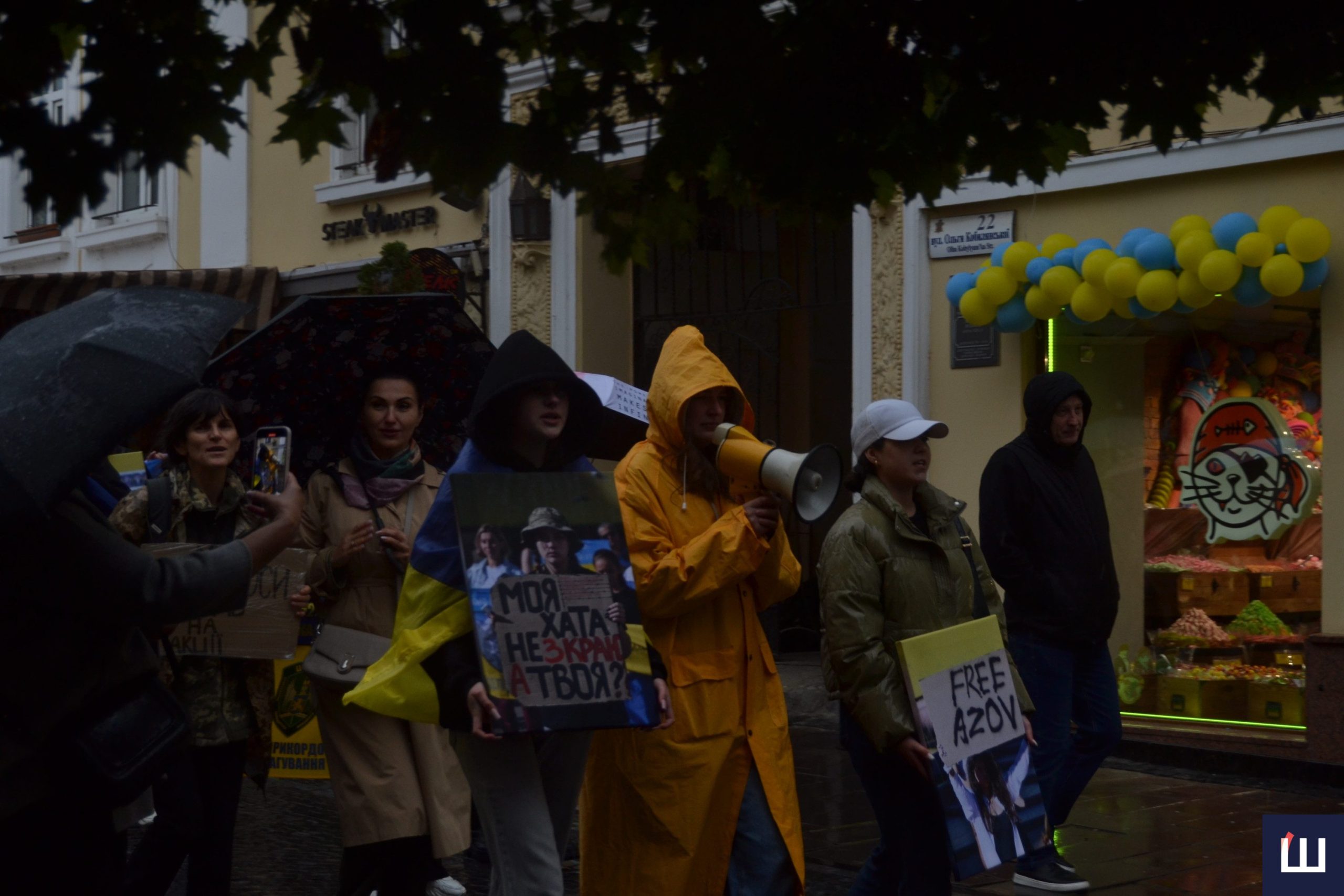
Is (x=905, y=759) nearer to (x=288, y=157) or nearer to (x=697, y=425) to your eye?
(x=697, y=425)

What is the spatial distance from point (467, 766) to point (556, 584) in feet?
1.70

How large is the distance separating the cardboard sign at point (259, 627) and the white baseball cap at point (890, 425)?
1.73 meters

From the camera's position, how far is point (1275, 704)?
30.4 feet

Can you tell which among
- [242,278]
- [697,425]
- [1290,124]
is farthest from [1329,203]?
[242,278]

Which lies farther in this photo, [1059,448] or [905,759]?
[1059,448]

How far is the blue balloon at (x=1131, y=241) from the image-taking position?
9.25 metres

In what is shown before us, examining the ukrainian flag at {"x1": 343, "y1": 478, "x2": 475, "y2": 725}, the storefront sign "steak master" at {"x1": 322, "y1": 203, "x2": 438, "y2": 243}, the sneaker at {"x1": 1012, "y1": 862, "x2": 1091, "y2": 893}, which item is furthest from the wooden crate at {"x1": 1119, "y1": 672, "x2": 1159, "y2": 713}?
the storefront sign "steak master" at {"x1": 322, "y1": 203, "x2": 438, "y2": 243}

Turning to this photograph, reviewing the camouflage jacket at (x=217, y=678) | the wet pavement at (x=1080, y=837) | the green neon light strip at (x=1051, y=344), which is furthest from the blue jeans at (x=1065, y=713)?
the green neon light strip at (x=1051, y=344)

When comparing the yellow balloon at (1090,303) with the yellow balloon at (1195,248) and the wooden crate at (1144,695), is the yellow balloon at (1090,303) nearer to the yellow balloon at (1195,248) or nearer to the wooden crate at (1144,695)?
the yellow balloon at (1195,248)

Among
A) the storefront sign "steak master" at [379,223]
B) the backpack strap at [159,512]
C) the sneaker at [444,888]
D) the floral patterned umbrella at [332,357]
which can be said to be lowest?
the sneaker at [444,888]

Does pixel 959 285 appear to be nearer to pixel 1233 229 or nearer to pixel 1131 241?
pixel 1131 241

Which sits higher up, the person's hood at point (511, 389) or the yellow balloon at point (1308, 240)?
the yellow balloon at point (1308, 240)

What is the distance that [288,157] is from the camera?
16156mm

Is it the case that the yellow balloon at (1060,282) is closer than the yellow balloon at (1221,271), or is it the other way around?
the yellow balloon at (1221,271)
